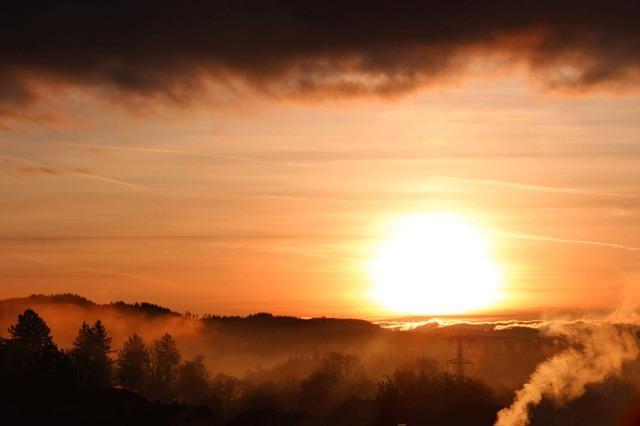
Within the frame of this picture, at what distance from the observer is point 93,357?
17100 cm

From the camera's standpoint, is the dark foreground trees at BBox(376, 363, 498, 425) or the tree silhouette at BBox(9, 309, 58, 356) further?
the tree silhouette at BBox(9, 309, 58, 356)

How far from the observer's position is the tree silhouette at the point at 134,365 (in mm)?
179375

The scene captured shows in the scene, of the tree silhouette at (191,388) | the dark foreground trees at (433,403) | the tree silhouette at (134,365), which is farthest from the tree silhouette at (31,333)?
the dark foreground trees at (433,403)

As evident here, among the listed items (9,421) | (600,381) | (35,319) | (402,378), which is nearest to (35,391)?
(9,421)

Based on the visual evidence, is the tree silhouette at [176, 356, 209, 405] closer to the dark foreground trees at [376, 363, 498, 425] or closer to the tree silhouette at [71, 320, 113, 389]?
the tree silhouette at [71, 320, 113, 389]

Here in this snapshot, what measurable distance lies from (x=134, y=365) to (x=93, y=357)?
46.7 feet

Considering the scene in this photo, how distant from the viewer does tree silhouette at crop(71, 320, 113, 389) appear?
158500mm

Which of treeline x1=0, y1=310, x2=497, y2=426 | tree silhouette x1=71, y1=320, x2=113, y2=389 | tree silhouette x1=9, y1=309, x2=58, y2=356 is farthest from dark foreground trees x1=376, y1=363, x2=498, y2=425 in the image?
tree silhouette x1=9, y1=309, x2=58, y2=356

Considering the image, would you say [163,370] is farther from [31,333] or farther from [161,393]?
[31,333]

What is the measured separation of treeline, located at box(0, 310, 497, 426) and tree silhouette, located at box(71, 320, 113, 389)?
0.45 feet

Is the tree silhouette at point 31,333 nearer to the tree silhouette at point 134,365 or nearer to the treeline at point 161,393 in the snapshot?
the treeline at point 161,393

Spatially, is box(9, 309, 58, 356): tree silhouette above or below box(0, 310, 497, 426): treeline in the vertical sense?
above

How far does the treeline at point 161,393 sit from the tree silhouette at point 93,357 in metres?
0.14

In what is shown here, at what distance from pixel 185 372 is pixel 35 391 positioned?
67036 mm
